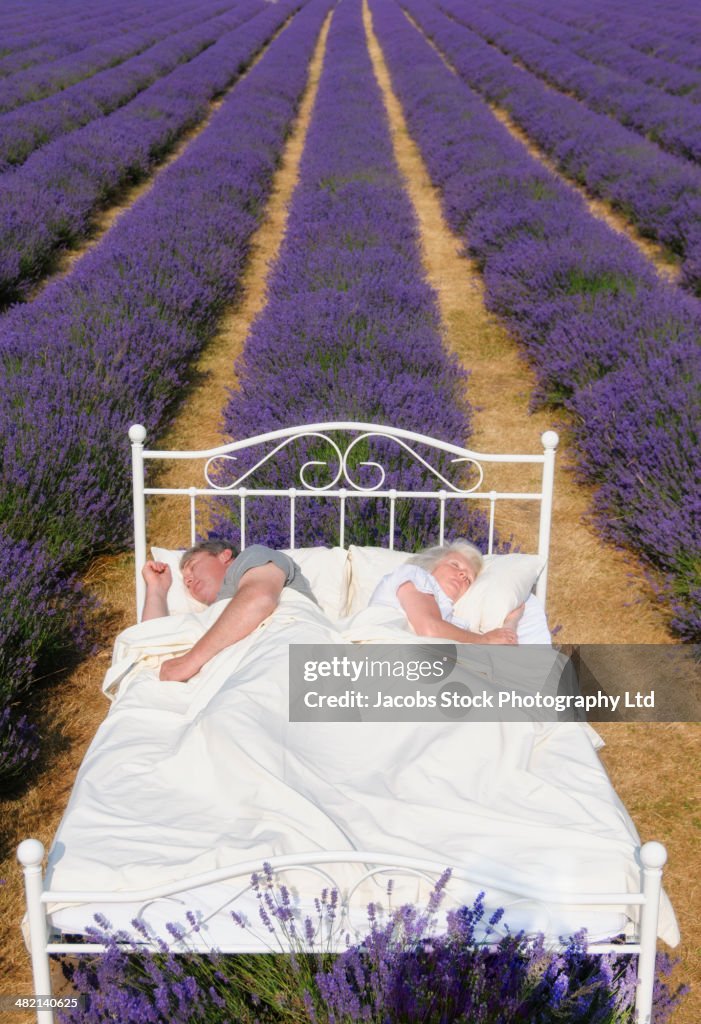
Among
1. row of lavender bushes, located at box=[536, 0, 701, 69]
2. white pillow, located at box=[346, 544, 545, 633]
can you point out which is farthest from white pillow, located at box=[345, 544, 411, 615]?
row of lavender bushes, located at box=[536, 0, 701, 69]

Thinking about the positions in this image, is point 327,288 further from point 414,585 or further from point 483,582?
point 414,585

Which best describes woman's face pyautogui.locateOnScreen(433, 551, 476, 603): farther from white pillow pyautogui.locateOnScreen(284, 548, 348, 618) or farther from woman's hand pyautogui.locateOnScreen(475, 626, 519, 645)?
white pillow pyautogui.locateOnScreen(284, 548, 348, 618)

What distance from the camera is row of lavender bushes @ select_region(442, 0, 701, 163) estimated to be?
10.8 metres

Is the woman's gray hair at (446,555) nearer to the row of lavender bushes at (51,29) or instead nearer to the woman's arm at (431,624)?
the woman's arm at (431,624)

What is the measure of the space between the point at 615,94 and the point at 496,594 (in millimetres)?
12264

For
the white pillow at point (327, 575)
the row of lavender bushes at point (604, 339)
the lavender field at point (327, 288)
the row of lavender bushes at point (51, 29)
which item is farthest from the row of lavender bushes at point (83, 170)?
the white pillow at point (327, 575)

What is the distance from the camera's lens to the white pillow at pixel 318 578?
9.52 ft

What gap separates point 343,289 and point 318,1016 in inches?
184

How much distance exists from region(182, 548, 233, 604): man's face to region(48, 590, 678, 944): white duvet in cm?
50

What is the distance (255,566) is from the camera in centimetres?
268

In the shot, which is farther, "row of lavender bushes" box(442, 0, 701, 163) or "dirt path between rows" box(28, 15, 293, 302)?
"row of lavender bushes" box(442, 0, 701, 163)

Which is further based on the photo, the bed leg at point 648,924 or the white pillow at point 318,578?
the white pillow at point 318,578

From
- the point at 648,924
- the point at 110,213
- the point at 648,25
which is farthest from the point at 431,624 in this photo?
the point at 648,25

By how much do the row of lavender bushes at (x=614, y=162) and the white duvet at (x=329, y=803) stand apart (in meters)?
5.49
